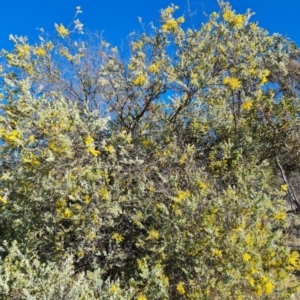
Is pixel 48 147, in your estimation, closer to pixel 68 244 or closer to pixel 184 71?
pixel 68 244

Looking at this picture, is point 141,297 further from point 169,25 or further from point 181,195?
point 169,25

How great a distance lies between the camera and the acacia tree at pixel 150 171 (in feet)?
12.3

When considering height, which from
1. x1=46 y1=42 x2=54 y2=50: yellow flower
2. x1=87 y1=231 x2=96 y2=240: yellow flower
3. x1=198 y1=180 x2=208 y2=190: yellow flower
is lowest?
x1=87 y1=231 x2=96 y2=240: yellow flower

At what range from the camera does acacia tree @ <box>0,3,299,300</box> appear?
147 inches

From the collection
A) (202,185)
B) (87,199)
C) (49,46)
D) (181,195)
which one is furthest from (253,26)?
(87,199)

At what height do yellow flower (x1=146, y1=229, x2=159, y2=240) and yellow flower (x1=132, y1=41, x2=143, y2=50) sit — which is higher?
yellow flower (x1=132, y1=41, x2=143, y2=50)

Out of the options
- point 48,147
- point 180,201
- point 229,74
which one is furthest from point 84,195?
point 229,74

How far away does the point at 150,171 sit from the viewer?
461cm

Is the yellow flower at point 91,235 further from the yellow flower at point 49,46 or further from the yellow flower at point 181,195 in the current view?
the yellow flower at point 49,46

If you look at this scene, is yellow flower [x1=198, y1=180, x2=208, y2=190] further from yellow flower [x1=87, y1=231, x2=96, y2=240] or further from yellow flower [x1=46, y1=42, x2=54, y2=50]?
yellow flower [x1=46, y1=42, x2=54, y2=50]

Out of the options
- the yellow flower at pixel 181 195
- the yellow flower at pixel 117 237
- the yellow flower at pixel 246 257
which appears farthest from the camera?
the yellow flower at pixel 117 237

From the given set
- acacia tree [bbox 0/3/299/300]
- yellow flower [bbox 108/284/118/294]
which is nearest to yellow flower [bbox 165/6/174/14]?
acacia tree [bbox 0/3/299/300]

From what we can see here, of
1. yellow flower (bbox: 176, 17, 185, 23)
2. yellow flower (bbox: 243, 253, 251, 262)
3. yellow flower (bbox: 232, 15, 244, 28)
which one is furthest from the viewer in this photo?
yellow flower (bbox: 176, 17, 185, 23)

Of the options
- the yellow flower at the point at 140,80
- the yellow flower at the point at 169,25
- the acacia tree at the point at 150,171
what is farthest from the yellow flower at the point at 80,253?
the yellow flower at the point at 169,25
